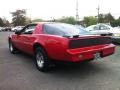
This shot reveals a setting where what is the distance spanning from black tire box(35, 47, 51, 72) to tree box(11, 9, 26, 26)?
83.4 meters

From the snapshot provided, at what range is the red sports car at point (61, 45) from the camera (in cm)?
542

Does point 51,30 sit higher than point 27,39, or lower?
higher

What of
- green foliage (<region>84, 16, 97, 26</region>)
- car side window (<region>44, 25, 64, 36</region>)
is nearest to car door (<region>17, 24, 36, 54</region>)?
car side window (<region>44, 25, 64, 36</region>)

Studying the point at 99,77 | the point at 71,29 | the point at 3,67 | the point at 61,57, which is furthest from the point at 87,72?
the point at 3,67

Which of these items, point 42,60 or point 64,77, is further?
point 42,60

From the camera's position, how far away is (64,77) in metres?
5.67

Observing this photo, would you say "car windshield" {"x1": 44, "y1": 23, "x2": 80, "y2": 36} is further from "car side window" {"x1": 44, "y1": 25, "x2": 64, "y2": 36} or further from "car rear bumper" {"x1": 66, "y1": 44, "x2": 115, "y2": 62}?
"car rear bumper" {"x1": 66, "y1": 44, "x2": 115, "y2": 62}

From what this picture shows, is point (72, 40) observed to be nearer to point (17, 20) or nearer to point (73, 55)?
point (73, 55)

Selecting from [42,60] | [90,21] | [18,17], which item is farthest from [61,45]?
[18,17]

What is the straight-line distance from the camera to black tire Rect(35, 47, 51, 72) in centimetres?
617

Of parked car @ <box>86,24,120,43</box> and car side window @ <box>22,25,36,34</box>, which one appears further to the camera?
parked car @ <box>86,24,120,43</box>

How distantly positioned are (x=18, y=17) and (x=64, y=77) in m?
87.8

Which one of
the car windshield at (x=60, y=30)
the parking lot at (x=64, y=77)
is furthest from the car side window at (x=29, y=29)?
the parking lot at (x=64, y=77)

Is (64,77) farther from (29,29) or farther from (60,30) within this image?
(29,29)
